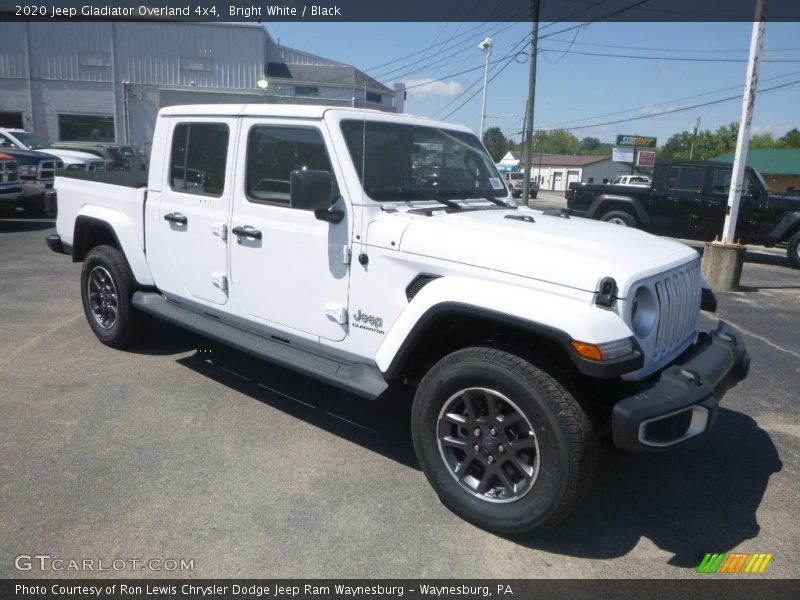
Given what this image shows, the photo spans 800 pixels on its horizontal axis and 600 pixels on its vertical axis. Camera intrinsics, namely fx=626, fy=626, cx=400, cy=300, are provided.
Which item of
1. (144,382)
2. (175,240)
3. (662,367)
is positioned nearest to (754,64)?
(662,367)

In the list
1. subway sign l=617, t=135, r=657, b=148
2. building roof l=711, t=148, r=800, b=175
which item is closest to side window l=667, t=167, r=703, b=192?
building roof l=711, t=148, r=800, b=175

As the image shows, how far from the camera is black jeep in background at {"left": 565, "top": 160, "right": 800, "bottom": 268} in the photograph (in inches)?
492

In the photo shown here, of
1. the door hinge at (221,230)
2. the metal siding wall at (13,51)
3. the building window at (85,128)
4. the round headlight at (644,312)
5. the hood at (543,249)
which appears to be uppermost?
the metal siding wall at (13,51)

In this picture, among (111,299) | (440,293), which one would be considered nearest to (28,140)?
(111,299)

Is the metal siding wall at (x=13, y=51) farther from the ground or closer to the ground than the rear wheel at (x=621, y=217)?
farther from the ground

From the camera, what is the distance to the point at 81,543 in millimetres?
2826

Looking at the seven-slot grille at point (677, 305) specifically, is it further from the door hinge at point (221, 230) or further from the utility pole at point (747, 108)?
the utility pole at point (747, 108)

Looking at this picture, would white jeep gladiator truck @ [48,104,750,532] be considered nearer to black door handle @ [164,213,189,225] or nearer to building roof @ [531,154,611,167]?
black door handle @ [164,213,189,225]

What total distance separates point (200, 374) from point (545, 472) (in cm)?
311

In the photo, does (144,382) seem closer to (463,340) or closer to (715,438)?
(463,340)

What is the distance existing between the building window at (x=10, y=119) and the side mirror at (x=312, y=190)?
34793mm

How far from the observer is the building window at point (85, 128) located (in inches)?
1256

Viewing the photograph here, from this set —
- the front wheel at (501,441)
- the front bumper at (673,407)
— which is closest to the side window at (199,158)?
the front wheel at (501,441)

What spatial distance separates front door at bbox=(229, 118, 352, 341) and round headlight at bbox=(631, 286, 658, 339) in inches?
59.9
